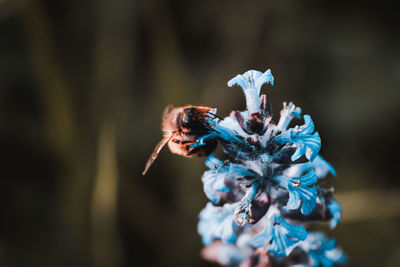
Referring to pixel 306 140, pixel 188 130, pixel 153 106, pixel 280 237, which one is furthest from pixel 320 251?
pixel 153 106

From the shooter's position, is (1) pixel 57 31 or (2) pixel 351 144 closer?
(2) pixel 351 144

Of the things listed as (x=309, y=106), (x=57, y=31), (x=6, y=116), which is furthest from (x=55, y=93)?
(x=309, y=106)

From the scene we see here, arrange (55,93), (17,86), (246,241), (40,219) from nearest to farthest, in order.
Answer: (246,241) < (55,93) < (40,219) < (17,86)

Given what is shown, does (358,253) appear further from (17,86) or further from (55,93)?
(17,86)

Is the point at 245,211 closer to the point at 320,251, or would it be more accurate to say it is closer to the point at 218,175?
the point at 218,175

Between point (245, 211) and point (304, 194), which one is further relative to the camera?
point (245, 211)

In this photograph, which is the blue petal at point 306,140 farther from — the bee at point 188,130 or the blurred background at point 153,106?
the blurred background at point 153,106

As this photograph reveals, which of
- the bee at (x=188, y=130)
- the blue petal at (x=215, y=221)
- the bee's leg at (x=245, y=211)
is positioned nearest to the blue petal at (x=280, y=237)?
the bee's leg at (x=245, y=211)
